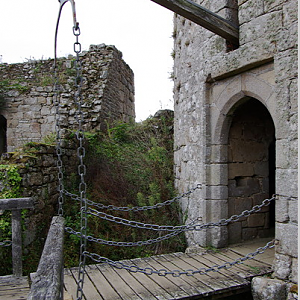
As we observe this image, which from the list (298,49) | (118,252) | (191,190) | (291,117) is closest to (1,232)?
(118,252)

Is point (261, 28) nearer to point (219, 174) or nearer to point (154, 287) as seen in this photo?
point (219, 174)

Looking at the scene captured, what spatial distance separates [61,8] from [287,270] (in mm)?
3942

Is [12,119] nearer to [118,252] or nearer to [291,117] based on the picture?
[118,252]

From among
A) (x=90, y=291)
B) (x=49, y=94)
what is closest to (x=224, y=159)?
(x=90, y=291)

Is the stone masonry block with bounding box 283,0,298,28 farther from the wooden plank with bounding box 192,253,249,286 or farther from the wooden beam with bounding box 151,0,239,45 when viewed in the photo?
the wooden plank with bounding box 192,253,249,286

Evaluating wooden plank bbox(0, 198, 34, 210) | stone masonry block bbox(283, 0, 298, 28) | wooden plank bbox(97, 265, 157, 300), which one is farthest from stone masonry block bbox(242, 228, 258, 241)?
wooden plank bbox(0, 198, 34, 210)

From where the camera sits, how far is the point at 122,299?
3.35 metres

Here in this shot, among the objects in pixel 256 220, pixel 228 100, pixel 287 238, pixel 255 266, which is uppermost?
pixel 228 100

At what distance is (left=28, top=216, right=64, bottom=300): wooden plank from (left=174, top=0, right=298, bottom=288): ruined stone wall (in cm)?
253

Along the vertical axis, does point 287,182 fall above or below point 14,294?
above

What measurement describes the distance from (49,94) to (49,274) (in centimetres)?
815

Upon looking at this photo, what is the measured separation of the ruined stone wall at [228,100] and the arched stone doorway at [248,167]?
0.07 m

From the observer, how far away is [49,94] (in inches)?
358

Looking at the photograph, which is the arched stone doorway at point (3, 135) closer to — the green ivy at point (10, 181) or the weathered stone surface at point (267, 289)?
the green ivy at point (10, 181)
